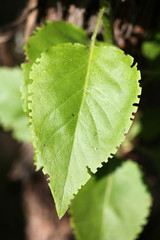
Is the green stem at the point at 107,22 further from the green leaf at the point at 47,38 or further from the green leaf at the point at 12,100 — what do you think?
the green leaf at the point at 12,100

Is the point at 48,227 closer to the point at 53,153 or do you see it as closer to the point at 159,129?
the point at 159,129

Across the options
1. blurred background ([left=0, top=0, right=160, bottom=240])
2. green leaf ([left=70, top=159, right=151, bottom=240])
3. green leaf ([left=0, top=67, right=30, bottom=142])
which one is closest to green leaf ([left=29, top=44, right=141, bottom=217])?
blurred background ([left=0, top=0, right=160, bottom=240])

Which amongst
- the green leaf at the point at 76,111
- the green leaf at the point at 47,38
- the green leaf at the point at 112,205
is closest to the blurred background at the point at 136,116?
the green leaf at the point at 112,205

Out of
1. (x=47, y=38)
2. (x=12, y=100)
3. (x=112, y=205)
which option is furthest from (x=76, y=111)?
(x=12, y=100)

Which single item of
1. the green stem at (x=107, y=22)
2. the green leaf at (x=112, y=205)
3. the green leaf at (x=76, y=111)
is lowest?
the green leaf at (x=112, y=205)

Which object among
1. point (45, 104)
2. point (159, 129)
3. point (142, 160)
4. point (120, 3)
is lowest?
point (142, 160)

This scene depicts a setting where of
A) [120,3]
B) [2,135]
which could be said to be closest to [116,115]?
[120,3]
